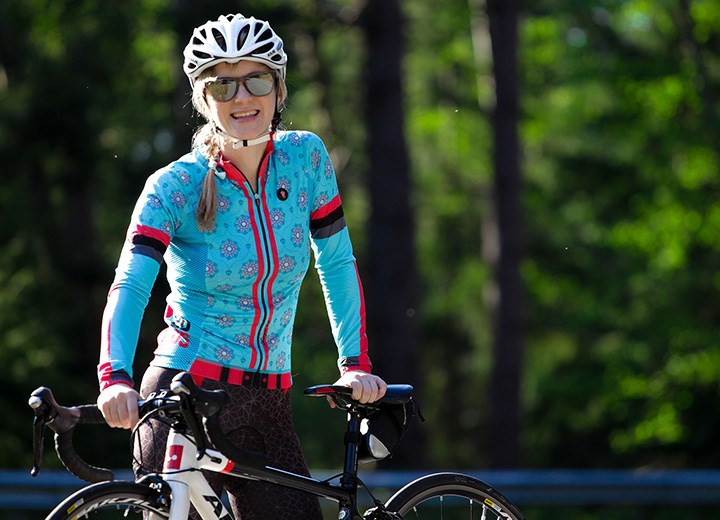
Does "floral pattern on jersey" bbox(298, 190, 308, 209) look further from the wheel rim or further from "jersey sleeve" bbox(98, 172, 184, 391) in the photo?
the wheel rim

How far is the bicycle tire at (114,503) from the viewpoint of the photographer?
3508 mm

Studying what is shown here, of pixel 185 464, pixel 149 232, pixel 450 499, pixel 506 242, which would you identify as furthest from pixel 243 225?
pixel 506 242

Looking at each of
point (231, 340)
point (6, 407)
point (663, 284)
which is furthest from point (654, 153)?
point (231, 340)

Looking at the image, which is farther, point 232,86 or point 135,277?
point 232,86

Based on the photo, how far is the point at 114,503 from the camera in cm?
366

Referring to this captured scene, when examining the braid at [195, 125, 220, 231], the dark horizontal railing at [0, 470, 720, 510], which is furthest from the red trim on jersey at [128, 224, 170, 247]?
the dark horizontal railing at [0, 470, 720, 510]

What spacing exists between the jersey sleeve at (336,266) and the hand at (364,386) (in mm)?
115

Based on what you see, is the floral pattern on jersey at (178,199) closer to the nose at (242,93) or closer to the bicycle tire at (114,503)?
the nose at (242,93)

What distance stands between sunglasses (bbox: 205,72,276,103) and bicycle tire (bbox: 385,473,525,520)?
4.10 feet

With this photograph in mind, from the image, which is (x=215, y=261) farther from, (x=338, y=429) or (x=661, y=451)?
(x=661, y=451)

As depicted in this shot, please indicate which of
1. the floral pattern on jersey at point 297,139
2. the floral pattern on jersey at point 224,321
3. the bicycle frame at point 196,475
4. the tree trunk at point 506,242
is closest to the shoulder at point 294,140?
the floral pattern on jersey at point 297,139

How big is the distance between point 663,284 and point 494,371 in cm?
533

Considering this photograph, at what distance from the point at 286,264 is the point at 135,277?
0.46 m

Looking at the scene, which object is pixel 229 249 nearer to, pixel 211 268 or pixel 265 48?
pixel 211 268
